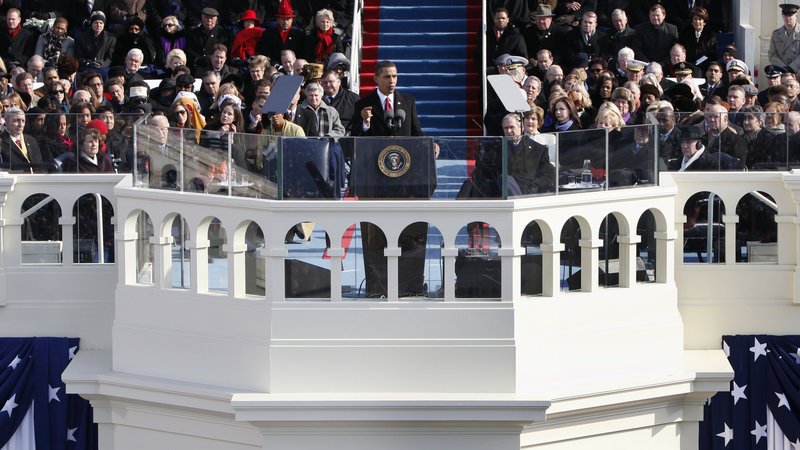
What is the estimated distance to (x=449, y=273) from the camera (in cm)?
2361

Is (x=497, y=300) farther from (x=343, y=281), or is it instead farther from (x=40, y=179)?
(x=40, y=179)

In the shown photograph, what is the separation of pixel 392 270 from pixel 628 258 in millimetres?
2944

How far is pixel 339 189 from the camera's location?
77.5ft

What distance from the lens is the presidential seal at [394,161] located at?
77.2 ft

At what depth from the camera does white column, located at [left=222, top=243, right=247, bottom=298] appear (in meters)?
24.0

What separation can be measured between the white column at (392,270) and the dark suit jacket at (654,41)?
11406mm

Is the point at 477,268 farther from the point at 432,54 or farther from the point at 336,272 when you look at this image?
the point at 432,54

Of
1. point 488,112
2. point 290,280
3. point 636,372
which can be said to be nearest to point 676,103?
point 488,112

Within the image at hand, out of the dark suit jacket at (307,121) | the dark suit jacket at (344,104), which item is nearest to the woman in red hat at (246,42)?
the dark suit jacket at (344,104)

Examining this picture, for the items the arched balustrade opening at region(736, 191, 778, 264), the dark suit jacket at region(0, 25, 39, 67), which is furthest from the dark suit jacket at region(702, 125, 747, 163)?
the dark suit jacket at region(0, 25, 39, 67)

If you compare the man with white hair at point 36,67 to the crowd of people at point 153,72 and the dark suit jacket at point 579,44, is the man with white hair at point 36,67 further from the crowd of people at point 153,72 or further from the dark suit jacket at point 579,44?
the dark suit jacket at point 579,44

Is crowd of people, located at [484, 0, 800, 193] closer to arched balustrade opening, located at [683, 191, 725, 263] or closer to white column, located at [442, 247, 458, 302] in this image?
arched balustrade opening, located at [683, 191, 725, 263]

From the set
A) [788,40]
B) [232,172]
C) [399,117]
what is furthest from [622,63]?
[232,172]

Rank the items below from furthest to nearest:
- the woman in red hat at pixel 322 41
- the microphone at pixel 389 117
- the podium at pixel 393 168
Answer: the woman in red hat at pixel 322 41
the microphone at pixel 389 117
the podium at pixel 393 168
